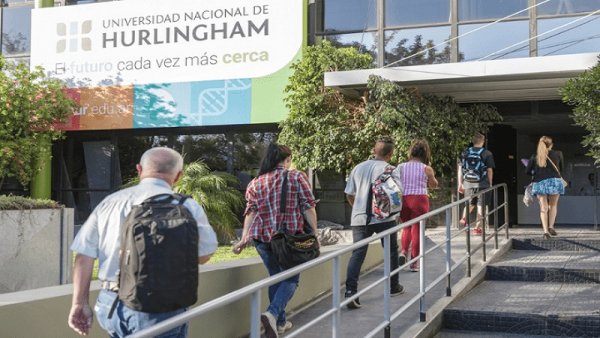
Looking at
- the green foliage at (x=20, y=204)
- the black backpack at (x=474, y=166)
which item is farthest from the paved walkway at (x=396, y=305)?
the green foliage at (x=20, y=204)

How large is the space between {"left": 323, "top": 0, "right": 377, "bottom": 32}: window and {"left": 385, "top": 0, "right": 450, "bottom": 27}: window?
0.31 metres

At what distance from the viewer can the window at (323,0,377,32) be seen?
13172mm

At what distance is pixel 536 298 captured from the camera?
645cm

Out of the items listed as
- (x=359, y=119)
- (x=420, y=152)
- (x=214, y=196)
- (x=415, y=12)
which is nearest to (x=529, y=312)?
(x=420, y=152)

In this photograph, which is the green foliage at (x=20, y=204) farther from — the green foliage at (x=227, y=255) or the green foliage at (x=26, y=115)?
the green foliage at (x=26, y=115)

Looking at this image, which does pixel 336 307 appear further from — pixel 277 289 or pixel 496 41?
pixel 496 41

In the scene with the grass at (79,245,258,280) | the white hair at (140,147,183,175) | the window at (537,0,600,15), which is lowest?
the grass at (79,245,258,280)

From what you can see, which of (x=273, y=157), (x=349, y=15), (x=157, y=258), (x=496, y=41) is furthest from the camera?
(x=349, y=15)

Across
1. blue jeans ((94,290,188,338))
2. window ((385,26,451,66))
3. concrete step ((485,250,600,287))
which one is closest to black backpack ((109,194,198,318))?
blue jeans ((94,290,188,338))

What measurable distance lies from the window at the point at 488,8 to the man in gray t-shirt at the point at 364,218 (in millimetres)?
7106

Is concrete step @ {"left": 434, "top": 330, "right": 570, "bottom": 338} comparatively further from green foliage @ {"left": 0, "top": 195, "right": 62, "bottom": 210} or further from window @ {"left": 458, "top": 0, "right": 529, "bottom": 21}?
window @ {"left": 458, "top": 0, "right": 529, "bottom": 21}

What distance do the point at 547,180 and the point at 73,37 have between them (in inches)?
446

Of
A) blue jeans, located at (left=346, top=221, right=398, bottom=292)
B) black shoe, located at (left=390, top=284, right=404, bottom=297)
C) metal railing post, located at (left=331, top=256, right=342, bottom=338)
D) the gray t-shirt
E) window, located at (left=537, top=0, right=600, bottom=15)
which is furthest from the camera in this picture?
window, located at (left=537, top=0, right=600, bottom=15)

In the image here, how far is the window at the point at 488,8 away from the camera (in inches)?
478
